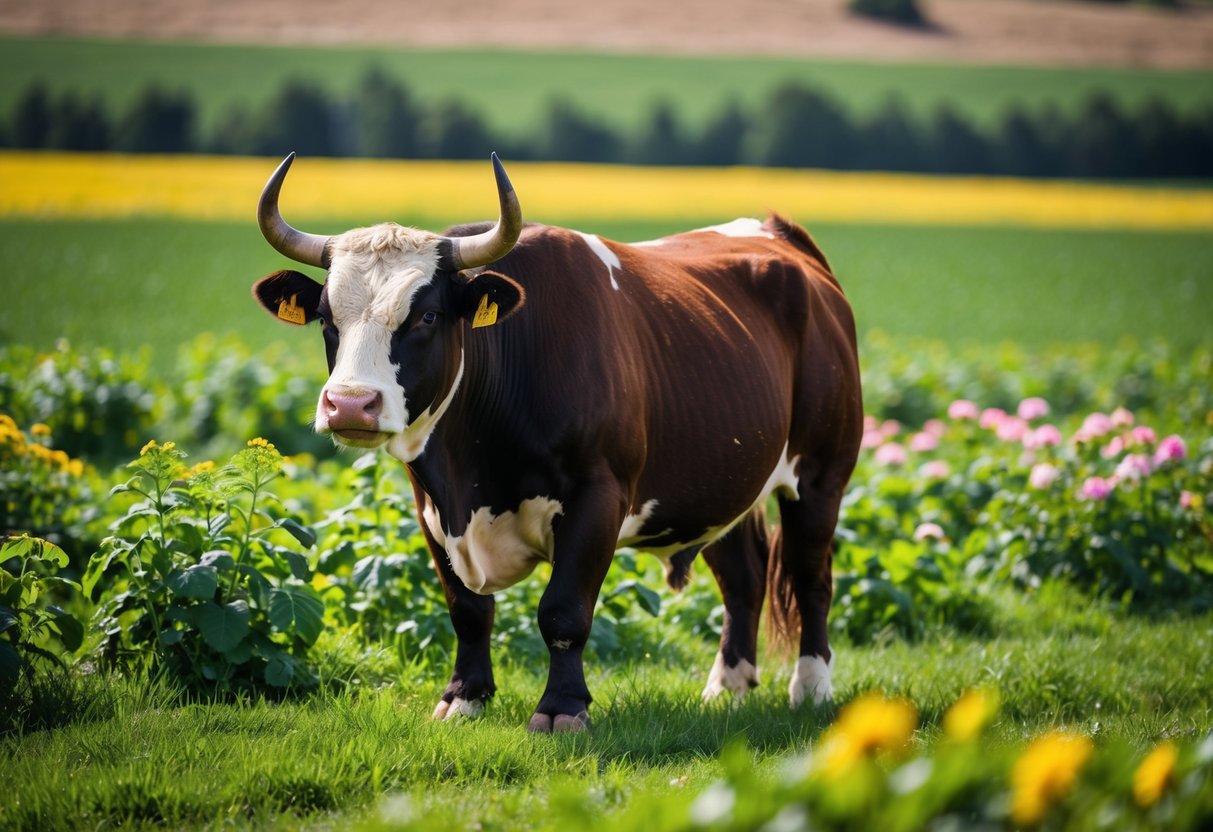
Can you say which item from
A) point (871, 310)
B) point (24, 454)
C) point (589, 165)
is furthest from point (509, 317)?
point (589, 165)

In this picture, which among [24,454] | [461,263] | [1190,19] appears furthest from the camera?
[1190,19]

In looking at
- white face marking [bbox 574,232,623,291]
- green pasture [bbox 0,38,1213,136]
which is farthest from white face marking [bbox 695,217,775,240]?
green pasture [bbox 0,38,1213,136]

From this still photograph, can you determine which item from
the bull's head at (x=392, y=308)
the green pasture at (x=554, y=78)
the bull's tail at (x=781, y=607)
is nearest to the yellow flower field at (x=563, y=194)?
the green pasture at (x=554, y=78)

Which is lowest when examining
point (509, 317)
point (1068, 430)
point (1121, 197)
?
point (1121, 197)

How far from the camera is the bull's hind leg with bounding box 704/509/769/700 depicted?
671 centimetres

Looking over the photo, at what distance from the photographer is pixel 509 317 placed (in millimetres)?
5660

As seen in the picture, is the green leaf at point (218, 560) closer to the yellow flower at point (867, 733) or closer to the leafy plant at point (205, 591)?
the leafy plant at point (205, 591)

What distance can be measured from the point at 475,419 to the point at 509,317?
18.5 inches

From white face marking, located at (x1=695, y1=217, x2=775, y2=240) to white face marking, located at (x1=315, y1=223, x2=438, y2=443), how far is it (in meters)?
2.60

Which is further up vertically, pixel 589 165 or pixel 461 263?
pixel 461 263

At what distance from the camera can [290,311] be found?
5516 millimetres

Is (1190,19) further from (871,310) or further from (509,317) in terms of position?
(509,317)

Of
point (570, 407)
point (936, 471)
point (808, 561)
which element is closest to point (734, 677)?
point (808, 561)

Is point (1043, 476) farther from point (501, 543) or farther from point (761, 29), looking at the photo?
point (761, 29)
